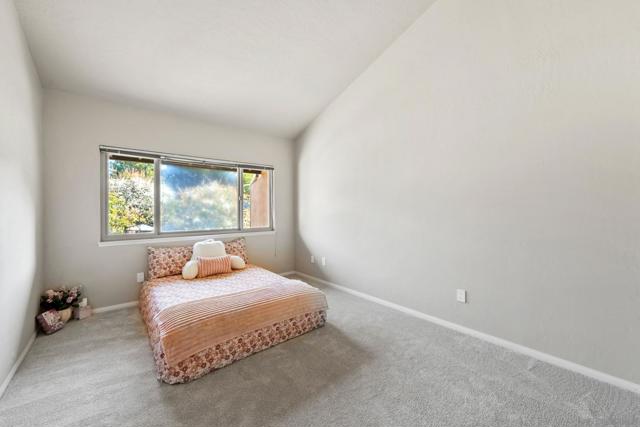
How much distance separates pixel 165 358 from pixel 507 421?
207 centimetres

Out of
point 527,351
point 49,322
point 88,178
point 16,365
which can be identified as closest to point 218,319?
point 16,365

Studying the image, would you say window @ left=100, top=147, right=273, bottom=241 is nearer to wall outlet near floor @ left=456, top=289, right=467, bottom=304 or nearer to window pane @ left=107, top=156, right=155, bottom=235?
window pane @ left=107, top=156, right=155, bottom=235

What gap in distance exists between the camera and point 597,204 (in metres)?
1.82

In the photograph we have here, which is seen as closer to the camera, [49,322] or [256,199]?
[49,322]

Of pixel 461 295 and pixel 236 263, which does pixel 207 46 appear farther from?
pixel 461 295

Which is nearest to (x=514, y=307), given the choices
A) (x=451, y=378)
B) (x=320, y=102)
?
(x=451, y=378)

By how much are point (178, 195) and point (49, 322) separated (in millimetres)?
1770

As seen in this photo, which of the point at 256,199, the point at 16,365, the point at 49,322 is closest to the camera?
the point at 16,365

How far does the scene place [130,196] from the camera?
126 inches

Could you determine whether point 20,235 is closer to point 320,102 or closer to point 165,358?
point 165,358

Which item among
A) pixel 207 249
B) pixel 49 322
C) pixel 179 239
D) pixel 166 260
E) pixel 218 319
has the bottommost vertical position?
pixel 49 322

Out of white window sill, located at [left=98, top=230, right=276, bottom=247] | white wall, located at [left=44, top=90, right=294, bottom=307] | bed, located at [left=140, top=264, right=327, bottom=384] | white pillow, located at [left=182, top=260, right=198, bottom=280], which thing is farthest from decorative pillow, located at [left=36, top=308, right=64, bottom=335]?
white pillow, located at [left=182, top=260, right=198, bottom=280]

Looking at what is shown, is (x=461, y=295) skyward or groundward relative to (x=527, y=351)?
skyward

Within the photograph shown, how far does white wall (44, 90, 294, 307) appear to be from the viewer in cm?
273
